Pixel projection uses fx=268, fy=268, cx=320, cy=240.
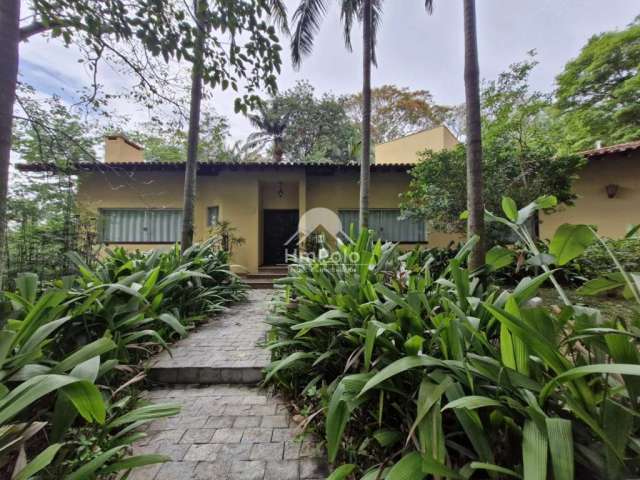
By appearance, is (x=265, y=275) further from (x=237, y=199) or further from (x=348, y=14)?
(x=348, y=14)

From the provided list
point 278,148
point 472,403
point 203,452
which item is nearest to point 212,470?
point 203,452

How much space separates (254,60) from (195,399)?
242 centimetres

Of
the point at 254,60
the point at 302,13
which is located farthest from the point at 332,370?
the point at 302,13

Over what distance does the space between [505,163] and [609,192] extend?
3.69m

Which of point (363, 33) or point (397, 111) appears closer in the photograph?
point (363, 33)

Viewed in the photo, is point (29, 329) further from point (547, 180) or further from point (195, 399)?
point (547, 180)

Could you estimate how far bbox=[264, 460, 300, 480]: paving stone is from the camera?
4.29ft

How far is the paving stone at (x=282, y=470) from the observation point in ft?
4.29

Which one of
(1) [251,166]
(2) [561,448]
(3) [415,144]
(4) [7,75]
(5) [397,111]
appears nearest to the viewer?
(2) [561,448]

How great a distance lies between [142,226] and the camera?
7016mm

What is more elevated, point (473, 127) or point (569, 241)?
point (473, 127)

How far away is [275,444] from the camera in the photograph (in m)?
1.54

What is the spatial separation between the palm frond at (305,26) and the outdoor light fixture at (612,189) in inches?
294

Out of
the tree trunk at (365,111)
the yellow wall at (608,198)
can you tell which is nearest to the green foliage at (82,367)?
the tree trunk at (365,111)
